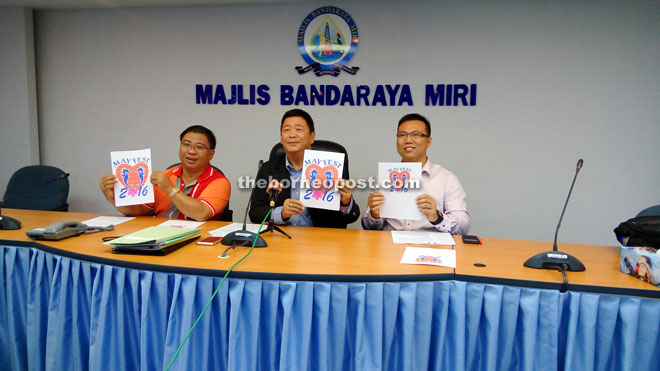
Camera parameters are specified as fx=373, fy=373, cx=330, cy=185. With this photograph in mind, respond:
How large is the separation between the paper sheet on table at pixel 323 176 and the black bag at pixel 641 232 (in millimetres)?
1279

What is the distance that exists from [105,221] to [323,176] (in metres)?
1.25

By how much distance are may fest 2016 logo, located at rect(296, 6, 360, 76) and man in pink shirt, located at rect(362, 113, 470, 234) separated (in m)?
1.48

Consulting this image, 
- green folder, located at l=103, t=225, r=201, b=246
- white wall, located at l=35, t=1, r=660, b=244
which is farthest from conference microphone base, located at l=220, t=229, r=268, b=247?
white wall, located at l=35, t=1, r=660, b=244

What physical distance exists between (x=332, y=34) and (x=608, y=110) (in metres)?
2.44

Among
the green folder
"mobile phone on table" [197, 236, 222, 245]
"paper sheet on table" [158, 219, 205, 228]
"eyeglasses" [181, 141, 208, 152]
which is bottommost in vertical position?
"paper sheet on table" [158, 219, 205, 228]

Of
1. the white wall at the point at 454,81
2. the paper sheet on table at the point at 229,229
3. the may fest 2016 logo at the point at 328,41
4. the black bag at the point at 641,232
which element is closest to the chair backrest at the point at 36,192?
the white wall at the point at 454,81

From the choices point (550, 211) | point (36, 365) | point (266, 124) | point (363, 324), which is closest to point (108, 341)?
point (36, 365)

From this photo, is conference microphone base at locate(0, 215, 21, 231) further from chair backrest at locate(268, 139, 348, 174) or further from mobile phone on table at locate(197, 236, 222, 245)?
chair backrest at locate(268, 139, 348, 174)

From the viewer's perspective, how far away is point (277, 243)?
1.70 m

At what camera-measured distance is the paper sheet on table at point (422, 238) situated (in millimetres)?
1749

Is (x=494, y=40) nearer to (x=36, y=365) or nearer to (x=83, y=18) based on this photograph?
(x=36, y=365)

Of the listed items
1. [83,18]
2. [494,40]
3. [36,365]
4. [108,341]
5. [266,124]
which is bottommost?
[36,365]

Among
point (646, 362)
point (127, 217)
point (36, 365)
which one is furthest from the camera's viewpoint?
point (127, 217)

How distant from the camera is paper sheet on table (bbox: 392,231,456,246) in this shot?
5.74ft
